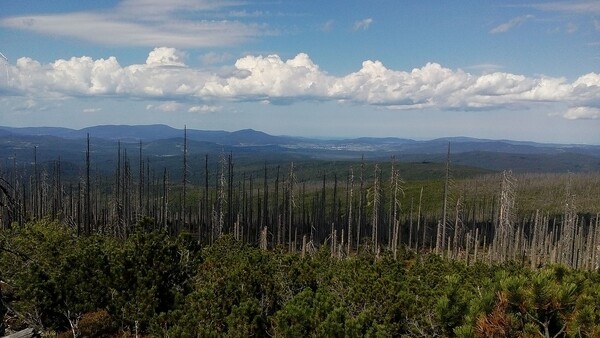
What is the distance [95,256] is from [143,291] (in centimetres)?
364

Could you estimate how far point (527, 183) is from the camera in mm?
154125

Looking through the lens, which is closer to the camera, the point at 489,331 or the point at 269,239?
the point at 489,331

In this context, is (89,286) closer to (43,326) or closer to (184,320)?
(43,326)

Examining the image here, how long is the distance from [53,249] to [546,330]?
25.3 meters

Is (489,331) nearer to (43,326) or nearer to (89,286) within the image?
(89,286)

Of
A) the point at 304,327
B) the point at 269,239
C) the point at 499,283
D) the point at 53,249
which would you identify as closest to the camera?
the point at 499,283

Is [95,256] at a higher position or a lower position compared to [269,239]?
higher

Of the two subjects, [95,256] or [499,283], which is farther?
[95,256]

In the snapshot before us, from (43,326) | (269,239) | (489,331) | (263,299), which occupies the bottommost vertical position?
(269,239)

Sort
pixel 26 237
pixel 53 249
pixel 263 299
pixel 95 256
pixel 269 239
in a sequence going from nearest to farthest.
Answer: pixel 263 299, pixel 95 256, pixel 53 249, pixel 26 237, pixel 269 239

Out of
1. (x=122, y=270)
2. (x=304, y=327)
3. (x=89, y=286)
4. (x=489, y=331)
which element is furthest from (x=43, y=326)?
(x=489, y=331)

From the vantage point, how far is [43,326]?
1917 centimetres

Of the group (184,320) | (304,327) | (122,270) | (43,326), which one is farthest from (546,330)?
(43,326)

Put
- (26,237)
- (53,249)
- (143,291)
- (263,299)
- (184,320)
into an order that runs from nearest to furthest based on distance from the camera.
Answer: (184,320) → (143,291) → (263,299) → (53,249) → (26,237)
